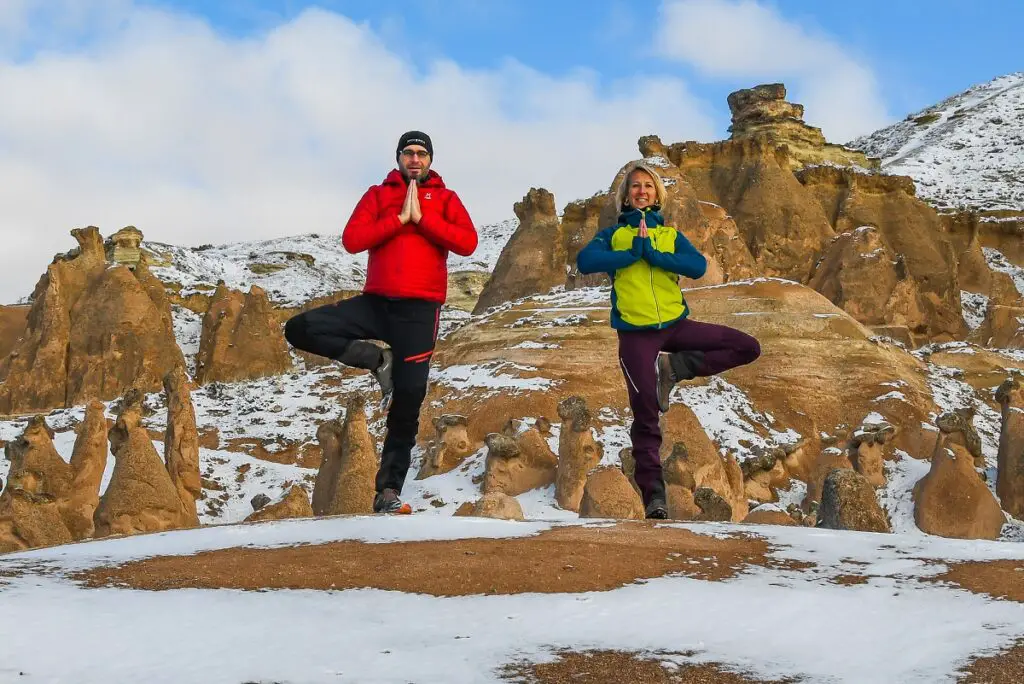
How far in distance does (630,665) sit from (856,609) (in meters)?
1.30

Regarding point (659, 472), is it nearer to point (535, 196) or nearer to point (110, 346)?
point (110, 346)

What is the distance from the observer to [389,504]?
6.57 meters

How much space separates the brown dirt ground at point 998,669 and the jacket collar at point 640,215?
4.09 meters

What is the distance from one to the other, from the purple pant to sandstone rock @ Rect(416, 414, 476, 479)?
14.2 meters

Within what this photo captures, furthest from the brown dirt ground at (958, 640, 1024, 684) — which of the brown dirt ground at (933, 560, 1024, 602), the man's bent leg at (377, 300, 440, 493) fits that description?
the man's bent leg at (377, 300, 440, 493)

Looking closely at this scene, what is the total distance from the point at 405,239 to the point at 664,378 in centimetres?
203

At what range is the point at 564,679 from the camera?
2.81 meters

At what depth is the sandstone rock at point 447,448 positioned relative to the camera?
813 inches

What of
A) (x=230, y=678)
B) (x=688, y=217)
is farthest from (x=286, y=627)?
(x=688, y=217)

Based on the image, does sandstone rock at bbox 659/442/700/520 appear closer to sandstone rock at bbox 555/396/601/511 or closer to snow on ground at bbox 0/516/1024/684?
sandstone rock at bbox 555/396/601/511

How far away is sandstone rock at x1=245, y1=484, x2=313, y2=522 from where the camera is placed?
42.3 ft

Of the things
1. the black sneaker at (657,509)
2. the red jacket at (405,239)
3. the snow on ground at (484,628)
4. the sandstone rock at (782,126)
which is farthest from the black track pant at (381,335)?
the sandstone rock at (782,126)

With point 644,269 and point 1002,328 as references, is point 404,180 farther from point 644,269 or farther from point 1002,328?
point 1002,328

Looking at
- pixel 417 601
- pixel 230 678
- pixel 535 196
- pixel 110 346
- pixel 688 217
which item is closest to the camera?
pixel 230 678
